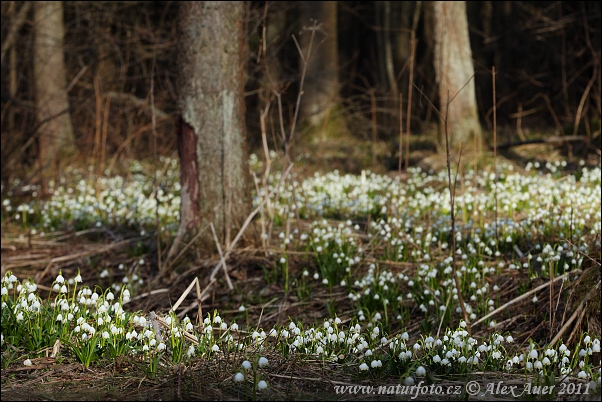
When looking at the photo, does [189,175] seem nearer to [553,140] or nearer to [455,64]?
[455,64]

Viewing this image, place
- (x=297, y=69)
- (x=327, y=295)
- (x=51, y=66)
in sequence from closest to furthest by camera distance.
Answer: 1. (x=327, y=295)
2. (x=51, y=66)
3. (x=297, y=69)

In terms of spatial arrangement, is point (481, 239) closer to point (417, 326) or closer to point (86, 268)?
point (417, 326)

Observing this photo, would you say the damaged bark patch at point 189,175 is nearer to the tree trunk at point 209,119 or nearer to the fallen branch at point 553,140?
the tree trunk at point 209,119

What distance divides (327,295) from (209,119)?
195cm

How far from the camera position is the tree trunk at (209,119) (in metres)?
6.78

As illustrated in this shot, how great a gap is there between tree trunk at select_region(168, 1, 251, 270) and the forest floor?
12.3 inches

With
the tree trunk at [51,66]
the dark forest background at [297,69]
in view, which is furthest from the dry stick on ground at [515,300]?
the tree trunk at [51,66]

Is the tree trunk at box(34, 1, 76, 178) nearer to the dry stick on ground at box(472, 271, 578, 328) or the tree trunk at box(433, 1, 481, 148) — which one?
the tree trunk at box(433, 1, 481, 148)

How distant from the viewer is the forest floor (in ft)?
11.6

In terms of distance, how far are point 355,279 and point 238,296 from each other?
3.35 feet

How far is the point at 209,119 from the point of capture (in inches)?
267

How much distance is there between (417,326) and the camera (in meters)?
5.51

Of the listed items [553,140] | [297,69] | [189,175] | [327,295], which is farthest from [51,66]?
[327,295]

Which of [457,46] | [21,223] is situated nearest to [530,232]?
[457,46]
